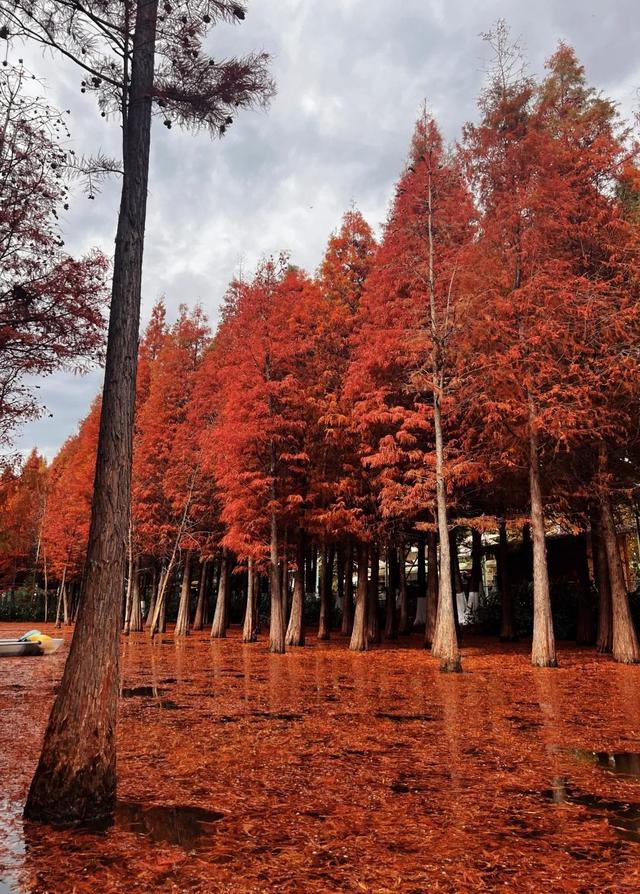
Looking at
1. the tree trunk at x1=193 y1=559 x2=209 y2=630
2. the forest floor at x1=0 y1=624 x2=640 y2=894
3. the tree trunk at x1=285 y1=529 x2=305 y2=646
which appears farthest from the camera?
the tree trunk at x1=193 y1=559 x2=209 y2=630

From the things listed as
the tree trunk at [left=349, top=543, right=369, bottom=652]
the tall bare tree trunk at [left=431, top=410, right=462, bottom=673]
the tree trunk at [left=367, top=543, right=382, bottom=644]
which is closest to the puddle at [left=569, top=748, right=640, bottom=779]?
the tall bare tree trunk at [left=431, top=410, right=462, bottom=673]

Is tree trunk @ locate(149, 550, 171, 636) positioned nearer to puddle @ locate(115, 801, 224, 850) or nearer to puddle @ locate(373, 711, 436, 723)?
puddle @ locate(373, 711, 436, 723)

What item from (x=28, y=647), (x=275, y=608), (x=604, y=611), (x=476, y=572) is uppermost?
(x=476, y=572)

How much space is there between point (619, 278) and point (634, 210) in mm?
3669

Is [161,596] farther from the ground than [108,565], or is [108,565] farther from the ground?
[108,565]

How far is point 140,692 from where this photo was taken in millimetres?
11250

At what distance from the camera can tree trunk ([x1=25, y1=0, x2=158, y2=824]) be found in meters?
4.59

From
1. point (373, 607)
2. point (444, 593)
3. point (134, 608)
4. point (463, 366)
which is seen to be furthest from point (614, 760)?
point (134, 608)

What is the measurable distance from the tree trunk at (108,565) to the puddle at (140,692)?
6390 millimetres

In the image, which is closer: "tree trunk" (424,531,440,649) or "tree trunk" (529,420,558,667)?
"tree trunk" (529,420,558,667)

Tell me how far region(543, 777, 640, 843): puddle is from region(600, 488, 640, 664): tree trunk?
1214 centimetres

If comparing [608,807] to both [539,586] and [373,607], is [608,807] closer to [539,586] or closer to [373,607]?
[539,586]

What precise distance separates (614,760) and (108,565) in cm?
555

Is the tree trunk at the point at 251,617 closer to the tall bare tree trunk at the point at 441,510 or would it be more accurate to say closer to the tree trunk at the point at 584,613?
the tall bare tree trunk at the point at 441,510
